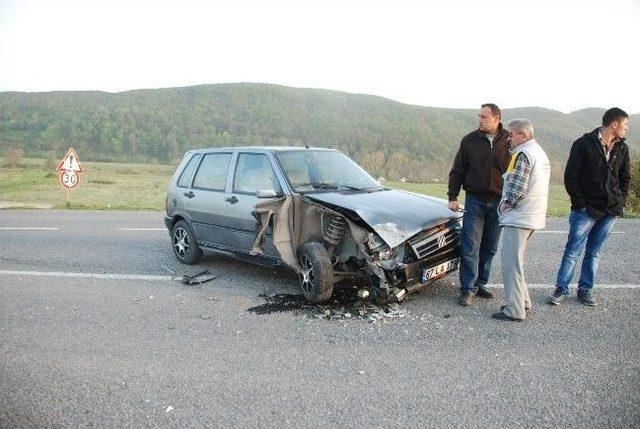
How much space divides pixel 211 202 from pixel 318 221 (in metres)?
1.95

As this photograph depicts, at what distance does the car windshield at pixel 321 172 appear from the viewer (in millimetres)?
6055

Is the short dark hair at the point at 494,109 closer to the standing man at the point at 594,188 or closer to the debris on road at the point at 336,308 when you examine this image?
the standing man at the point at 594,188

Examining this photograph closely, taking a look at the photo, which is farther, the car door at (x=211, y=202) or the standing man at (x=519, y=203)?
the car door at (x=211, y=202)

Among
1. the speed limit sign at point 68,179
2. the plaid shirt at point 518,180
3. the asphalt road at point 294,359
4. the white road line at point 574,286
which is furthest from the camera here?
the speed limit sign at point 68,179

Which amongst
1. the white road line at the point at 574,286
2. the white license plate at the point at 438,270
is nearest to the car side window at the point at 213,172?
the white license plate at the point at 438,270

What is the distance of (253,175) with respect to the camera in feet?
20.8

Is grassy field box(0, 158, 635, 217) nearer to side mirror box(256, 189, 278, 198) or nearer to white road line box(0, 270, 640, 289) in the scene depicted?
white road line box(0, 270, 640, 289)

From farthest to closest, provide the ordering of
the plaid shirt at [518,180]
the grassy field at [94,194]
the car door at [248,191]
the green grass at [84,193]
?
the green grass at [84,193] → the grassy field at [94,194] → the car door at [248,191] → the plaid shirt at [518,180]

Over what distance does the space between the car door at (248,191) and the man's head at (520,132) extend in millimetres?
2679

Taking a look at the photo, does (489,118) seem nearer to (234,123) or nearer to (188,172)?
(188,172)

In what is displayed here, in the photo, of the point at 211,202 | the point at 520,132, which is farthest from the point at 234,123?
the point at 520,132

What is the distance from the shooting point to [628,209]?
14.8 meters

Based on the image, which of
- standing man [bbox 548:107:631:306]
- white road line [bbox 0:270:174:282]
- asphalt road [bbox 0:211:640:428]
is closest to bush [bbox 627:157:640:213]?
asphalt road [bbox 0:211:640:428]

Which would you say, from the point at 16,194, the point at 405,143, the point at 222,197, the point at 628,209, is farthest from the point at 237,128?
the point at 222,197
